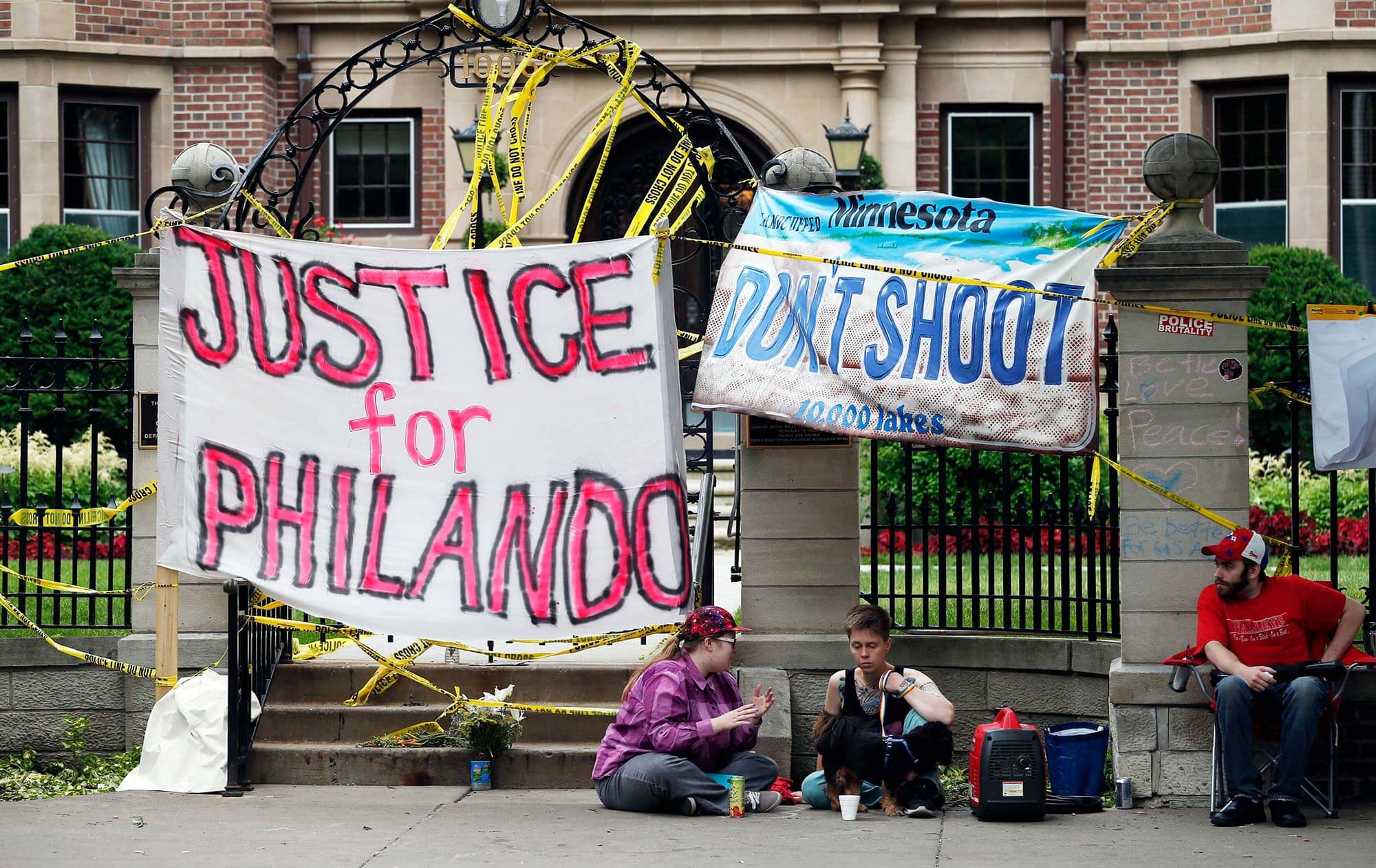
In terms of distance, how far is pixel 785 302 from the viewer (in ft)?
28.6

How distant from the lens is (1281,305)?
657 inches

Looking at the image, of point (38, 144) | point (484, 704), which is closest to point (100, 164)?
point (38, 144)

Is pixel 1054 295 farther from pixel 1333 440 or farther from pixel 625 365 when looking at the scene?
pixel 625 365

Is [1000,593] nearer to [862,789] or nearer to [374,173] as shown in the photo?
[862,789]

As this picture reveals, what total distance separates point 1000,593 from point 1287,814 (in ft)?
13.4

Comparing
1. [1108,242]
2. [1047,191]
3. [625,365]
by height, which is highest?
A: [1047,191]

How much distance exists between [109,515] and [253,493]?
45.3 inches

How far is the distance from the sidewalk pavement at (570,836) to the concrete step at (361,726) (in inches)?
24.0

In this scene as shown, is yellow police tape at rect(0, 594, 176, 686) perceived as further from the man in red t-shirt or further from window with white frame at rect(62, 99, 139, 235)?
window with white frame at rect(62, 99, 139, 235)

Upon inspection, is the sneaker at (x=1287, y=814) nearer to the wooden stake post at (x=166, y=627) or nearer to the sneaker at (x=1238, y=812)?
the sneaker at (x=1238, y=812)

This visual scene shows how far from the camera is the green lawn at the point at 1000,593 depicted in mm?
9359

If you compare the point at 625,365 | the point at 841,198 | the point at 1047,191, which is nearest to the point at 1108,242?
the point at 841,198

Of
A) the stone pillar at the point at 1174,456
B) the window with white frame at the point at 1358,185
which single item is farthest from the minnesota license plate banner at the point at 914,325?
the window with white frame at the point at 1358,185

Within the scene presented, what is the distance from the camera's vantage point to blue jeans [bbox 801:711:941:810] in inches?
319
